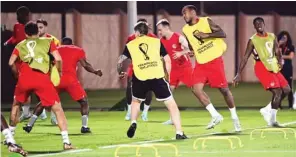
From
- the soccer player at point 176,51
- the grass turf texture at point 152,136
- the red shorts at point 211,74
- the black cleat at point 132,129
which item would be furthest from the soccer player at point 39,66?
the red shorts at point 211,74

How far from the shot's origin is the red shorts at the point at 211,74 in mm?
21547

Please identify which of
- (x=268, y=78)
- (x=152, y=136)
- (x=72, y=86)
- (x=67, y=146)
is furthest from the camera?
(x=268, y=78)

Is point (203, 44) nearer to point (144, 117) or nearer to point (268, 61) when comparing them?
point (268, 61)

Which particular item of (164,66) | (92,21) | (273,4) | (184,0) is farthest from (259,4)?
(164,66)

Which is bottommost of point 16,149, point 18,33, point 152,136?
point 152,136

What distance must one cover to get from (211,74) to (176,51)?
1840 millimetres

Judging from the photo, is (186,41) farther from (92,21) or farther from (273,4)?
(273,4)

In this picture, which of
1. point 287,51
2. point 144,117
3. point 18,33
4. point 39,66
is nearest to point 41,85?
point 39,66

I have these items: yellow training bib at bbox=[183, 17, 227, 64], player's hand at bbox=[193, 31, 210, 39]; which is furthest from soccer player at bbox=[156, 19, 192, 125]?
player's hand at bbox=[193, 31, 210, 39]

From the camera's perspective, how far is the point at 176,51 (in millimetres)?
23297

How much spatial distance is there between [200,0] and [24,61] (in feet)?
88.2

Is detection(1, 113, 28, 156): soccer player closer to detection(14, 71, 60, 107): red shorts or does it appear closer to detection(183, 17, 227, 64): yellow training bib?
detection(14, 71, 60, 107): red shorts

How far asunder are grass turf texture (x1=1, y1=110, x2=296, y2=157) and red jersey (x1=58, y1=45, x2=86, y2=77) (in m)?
1.18

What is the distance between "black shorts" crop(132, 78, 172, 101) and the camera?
19594 mm
